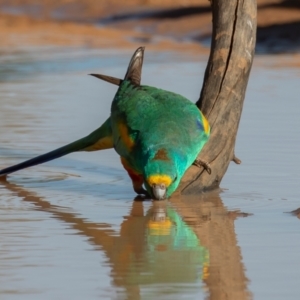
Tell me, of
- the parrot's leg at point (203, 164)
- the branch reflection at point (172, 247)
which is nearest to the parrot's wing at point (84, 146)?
the branch reflection at point (172, 247)

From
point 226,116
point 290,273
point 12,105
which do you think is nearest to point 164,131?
point 226,116

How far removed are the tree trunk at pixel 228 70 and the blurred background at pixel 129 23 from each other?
694 centimetres

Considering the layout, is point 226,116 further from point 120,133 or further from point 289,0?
point 289,0

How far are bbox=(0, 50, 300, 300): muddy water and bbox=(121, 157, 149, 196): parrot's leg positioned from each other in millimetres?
102

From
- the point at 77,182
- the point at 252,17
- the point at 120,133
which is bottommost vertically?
the point at 77,182

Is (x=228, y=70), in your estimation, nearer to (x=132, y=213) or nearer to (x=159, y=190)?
(x=132, y=213)

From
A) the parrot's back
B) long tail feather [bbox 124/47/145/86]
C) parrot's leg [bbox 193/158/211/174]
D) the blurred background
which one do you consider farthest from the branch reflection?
the blurred background

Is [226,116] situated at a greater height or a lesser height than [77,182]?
greater

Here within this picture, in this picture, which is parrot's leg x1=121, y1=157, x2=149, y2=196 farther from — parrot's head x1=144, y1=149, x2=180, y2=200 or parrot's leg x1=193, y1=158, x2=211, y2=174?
parrot's head x1=144, y1=149, x2=180, y2=200

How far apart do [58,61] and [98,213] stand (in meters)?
6.92

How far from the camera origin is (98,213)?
5246 mm

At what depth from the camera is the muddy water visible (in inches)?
154

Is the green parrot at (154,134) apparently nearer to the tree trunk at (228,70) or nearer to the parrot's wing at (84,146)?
the parrot's wing at (84,146)

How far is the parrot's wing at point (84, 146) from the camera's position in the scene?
587 centimetres
